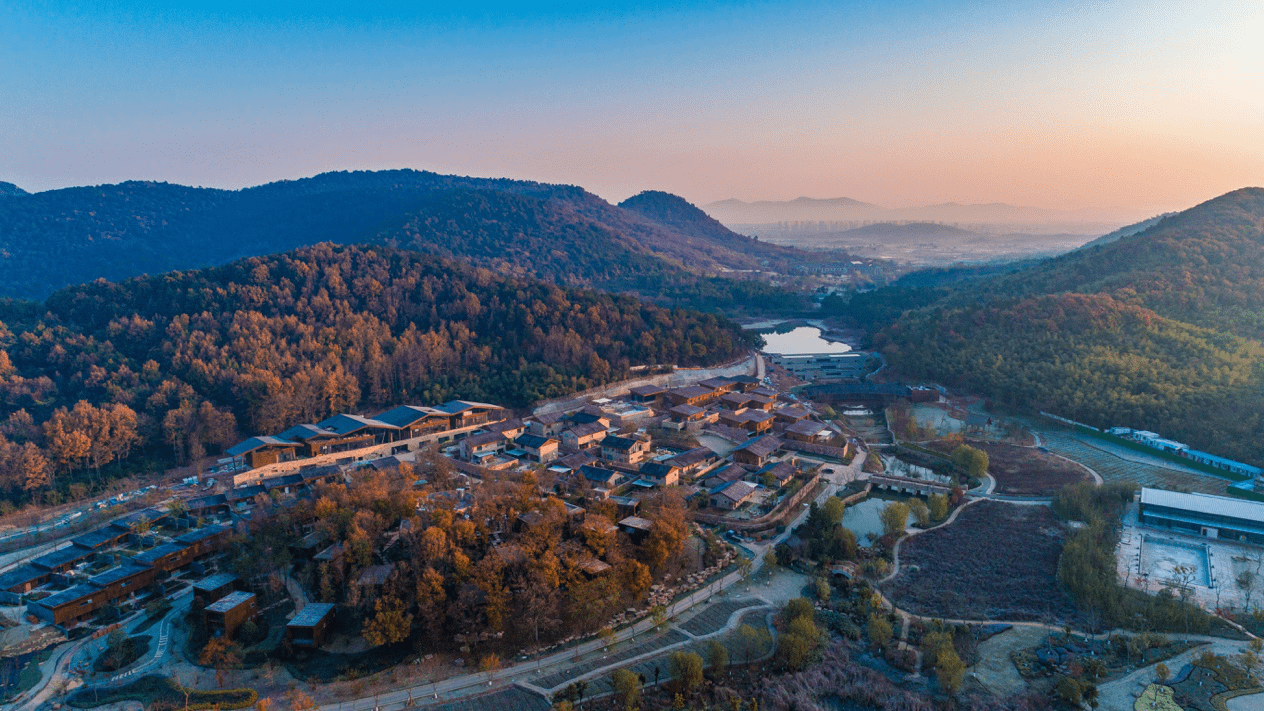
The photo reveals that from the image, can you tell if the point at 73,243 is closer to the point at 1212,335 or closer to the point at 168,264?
the point at 168,264

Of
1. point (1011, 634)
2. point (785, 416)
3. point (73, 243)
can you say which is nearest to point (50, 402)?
point (785, 416)

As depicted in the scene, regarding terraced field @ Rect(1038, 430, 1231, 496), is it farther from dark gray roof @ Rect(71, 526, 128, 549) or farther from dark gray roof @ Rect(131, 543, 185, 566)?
dark gray roof @ Rect(71, 526, 128, 549)

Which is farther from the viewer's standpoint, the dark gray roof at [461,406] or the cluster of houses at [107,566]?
the dark gray roof at [461,406]

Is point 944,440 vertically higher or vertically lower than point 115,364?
lower

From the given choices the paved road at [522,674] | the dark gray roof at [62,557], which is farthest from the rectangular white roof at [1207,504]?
the dark gray roof at [62,557]

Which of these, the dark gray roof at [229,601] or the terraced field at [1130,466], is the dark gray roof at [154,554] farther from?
the terraced field at [1130,466]

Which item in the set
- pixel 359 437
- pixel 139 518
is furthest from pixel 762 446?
pixel 139 518
